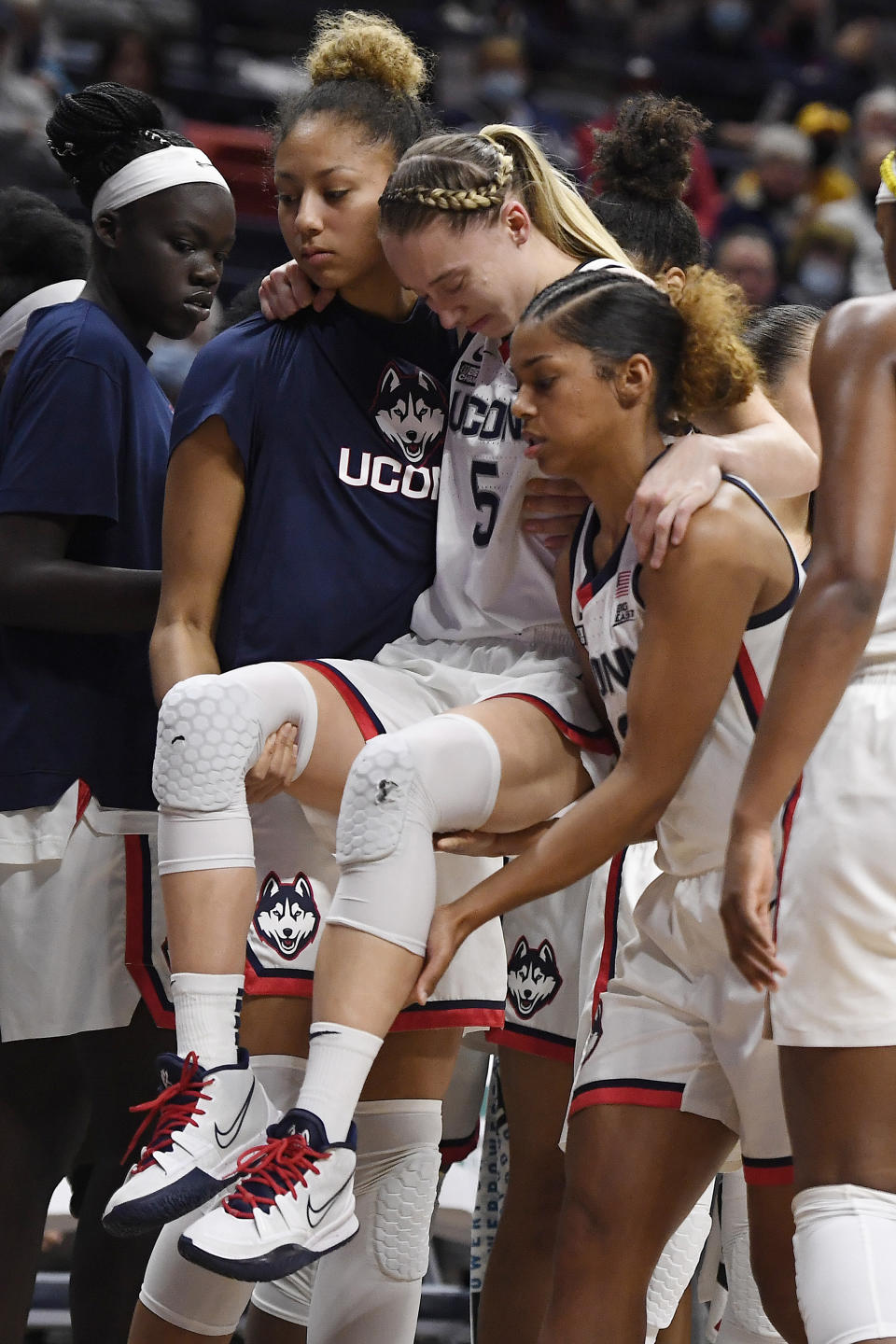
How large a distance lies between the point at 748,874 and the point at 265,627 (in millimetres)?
1024

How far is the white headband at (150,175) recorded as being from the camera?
9.55ft

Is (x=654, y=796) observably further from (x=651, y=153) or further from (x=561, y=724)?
(x=651, y=153)

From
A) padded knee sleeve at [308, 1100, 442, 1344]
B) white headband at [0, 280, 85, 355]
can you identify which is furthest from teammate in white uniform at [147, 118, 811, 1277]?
white headband at [0, 280, 85, 355]

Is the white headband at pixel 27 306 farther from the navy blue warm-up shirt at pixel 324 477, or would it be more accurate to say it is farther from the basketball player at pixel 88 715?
the navy blue warm-up shirt at pixel 324 477

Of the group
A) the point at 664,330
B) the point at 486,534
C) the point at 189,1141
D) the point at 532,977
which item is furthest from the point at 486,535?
the point at 189,1141

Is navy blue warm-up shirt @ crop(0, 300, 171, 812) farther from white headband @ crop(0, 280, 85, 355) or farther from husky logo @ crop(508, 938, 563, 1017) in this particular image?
husky logo @ crop(508, 938, 563, 1017)

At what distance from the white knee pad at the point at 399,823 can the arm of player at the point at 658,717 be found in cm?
7

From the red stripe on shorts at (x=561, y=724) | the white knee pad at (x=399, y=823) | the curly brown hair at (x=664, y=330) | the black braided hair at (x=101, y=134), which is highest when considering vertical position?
the black braided hair at (x=101, y=134)

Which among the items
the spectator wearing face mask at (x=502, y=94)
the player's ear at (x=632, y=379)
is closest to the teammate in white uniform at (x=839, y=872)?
the player's ear at (x=632, y=379)

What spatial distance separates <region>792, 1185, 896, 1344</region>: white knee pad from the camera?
1.74 meters

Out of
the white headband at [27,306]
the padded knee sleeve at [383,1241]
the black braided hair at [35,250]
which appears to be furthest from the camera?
the black braided hair at [35,250]

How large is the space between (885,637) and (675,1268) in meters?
1.40

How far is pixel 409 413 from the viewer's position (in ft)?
8.81

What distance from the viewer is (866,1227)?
175 centimetres
